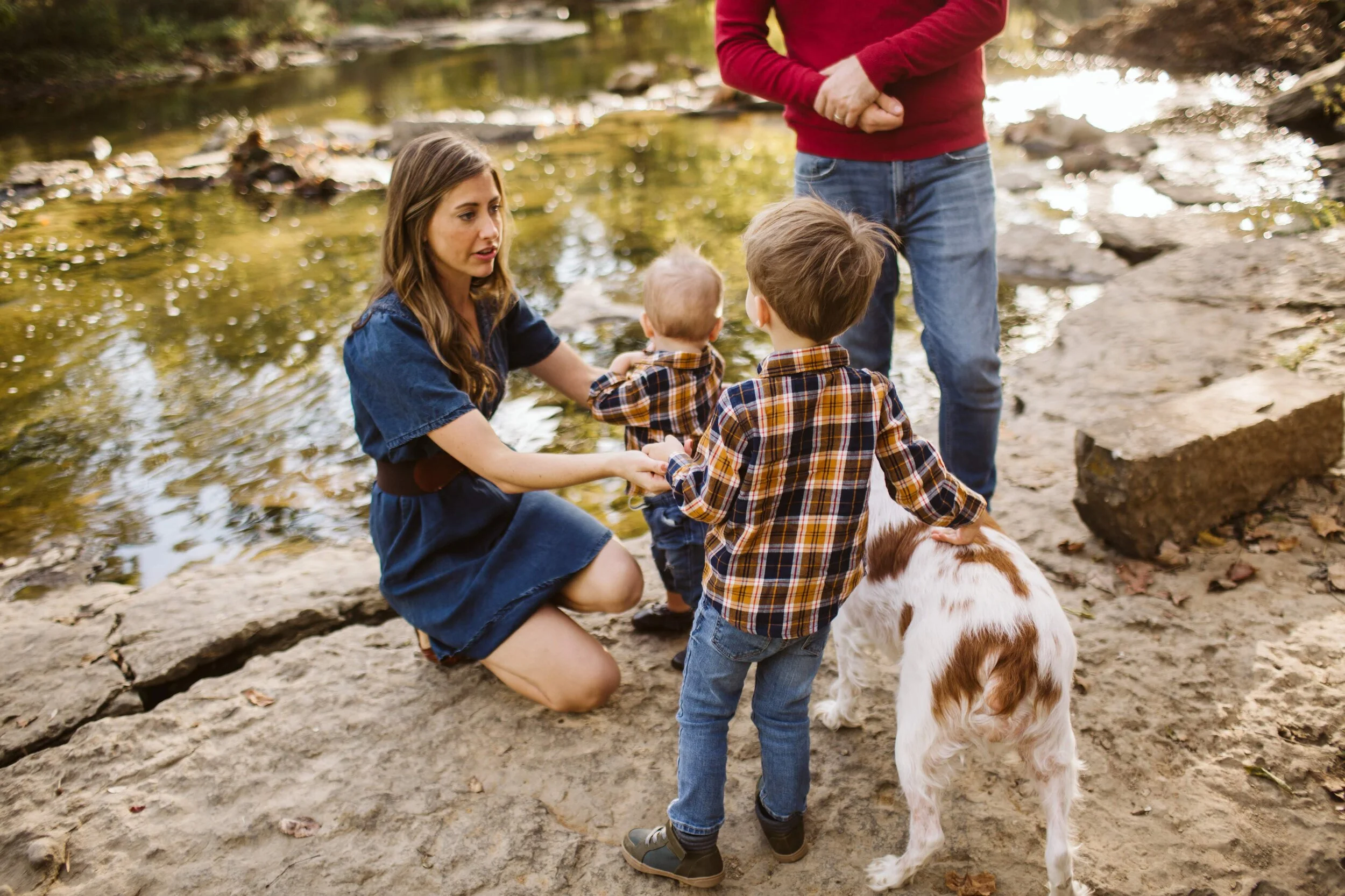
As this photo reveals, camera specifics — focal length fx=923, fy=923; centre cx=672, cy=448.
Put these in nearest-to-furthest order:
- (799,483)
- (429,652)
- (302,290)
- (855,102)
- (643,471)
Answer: (799,483) → (643,471) → (855,102) → (429,652) → (302,290)

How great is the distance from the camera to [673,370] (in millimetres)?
2607

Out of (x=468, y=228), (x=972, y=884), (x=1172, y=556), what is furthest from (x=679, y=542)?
(x=1172, y=556)

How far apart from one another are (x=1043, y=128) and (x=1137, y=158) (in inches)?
45.5

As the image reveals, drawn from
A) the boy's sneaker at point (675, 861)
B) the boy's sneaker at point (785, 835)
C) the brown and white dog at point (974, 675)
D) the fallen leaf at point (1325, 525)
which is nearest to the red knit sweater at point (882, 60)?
the brown and white dog at point (974, 675)

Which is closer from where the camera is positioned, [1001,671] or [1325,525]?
[1001,671]

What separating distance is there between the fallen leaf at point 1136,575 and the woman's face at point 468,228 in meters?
2.24

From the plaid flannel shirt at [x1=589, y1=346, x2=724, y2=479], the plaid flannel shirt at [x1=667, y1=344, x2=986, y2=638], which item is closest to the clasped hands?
the plaid flannel shirt at [x1=589, y1=346, x2=724, y2=479]

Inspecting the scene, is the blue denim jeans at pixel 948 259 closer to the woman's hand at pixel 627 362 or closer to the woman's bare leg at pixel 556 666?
the woman's hand at pixel 627 362

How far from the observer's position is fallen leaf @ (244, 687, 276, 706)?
108 inches

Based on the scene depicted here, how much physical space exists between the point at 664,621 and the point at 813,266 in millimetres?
Answer: 1588

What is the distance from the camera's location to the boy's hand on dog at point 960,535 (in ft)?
6.54

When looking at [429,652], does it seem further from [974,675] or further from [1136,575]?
[1136,575]

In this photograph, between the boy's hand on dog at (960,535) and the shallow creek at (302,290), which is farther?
the shallow creek at (302,290)

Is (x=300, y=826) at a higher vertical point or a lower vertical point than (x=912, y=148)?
lower
